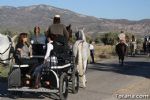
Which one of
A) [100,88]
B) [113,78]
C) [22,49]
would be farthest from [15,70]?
[113,78]

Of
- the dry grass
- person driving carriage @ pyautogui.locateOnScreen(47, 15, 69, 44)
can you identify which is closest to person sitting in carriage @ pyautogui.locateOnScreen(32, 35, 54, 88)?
person driving carriage @ pyautogui.locateOnScreen(47, 15, 69, 44)

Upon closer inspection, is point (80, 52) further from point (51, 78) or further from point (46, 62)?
point (51, 78)

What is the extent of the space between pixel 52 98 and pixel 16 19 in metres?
159

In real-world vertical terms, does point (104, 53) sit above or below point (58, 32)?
below

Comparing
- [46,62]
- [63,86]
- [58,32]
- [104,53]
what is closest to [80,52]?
[58,32]

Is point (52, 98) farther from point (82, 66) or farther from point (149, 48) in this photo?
point (149, 48)

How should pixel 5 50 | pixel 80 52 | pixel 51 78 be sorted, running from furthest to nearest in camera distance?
1. pixel 5 50
2. pixel 80 52
3. pixel 51 78

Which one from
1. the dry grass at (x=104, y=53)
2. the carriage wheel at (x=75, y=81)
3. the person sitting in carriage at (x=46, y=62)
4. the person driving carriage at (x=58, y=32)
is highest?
the person driving carriage at (x=58, y=32)

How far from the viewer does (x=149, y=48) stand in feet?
133

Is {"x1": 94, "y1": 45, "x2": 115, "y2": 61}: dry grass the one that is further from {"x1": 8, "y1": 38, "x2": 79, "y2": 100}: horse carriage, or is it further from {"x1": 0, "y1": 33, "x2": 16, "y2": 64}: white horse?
{"x1": 8, "y1": 38, "x2": 79, "y2": 100}: horse carriage

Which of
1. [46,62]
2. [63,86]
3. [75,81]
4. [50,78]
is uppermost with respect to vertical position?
[46,62]

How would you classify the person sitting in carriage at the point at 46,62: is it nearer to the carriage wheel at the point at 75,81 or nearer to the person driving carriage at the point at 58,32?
the person driving carriage at the point at 58,32

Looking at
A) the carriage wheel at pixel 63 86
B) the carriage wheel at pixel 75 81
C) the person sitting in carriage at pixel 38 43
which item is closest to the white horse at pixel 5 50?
the person sitting in carriage at pixel 38 43

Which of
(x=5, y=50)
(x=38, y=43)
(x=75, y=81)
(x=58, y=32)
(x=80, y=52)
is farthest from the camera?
(x=5, y=50)
